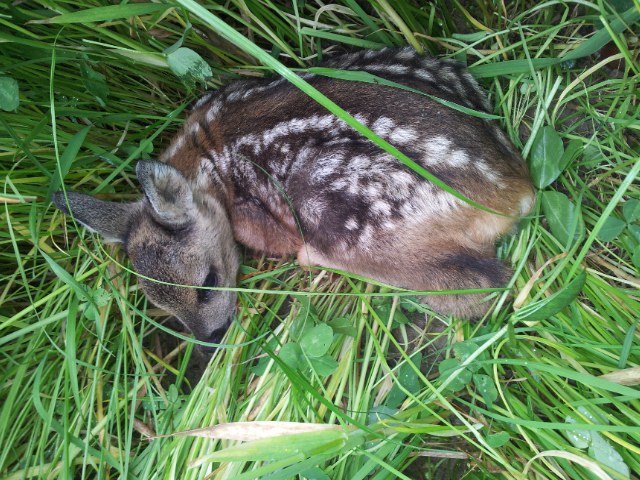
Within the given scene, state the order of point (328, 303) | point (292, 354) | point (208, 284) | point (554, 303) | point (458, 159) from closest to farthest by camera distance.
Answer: point (458, 159) < point (554, 303) < point (292, 354) < point (208, 284) < point (328, 303)

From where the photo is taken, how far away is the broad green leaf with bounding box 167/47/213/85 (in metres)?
2.17

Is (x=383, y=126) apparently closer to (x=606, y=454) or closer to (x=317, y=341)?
(x=317, y=341)

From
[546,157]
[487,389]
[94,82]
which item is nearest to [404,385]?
[487,389]

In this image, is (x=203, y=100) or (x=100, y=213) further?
(x=203, y=100)

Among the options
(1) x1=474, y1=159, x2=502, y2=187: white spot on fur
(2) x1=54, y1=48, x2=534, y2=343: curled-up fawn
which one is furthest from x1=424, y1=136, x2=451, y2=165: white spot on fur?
(1) x1=474, y1=159, x2=502, y2=187: white spot on fur

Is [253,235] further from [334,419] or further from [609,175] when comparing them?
[609,175]

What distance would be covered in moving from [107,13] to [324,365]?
5.28 ft

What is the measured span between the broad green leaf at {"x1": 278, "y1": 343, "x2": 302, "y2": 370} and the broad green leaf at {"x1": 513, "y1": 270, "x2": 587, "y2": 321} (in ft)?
2.96

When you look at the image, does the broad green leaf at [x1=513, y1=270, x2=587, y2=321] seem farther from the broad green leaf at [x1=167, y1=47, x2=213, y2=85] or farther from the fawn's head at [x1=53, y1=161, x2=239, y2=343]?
the broad green leaf at [x1=167, y1=47, x2=213, y2=85]

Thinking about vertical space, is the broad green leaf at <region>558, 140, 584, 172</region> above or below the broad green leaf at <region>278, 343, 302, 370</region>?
above

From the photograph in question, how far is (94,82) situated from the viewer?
Result: 224 centimetres

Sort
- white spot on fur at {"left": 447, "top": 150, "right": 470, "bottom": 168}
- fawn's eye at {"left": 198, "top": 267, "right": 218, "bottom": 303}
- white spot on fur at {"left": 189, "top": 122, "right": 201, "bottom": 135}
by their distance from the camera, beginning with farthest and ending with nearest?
white spot on fur at {"left": 189, "top": 122, "right": 201, "bottom": 135} → fawn's eye at {"left": 198, "top": 267, "right": 218, "bottom": 303} → white spot on fur at {"left": 447, "top": 150, "right": 470, "bottom": 168}

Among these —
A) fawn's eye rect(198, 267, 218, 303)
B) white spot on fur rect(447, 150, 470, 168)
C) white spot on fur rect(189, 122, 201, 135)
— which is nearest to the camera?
white spot on fur rect(447, 150, 470, 168)

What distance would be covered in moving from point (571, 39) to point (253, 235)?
5.43 ft
